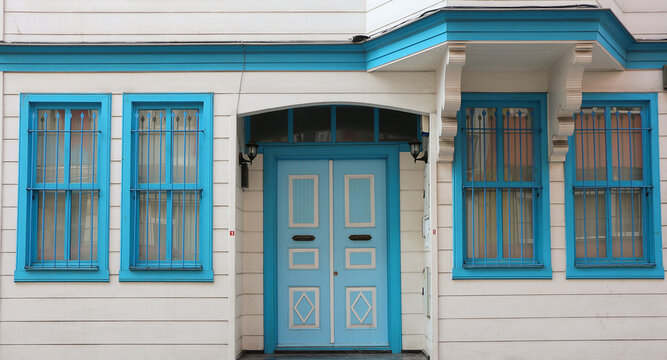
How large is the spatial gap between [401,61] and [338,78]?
70cm

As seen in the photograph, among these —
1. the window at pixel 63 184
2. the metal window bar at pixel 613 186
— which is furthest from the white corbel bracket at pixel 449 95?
the window at pixel 63 184

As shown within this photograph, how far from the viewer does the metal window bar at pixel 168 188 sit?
7.91m

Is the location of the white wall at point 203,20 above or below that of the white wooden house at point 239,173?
above

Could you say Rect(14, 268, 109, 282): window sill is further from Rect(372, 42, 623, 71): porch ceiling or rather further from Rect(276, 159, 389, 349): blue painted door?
Rect(372, 42, 623, 71): porch ceiling

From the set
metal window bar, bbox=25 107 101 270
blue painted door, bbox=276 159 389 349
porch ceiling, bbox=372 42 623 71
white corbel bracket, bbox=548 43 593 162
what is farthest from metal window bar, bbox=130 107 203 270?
white corbel bracket, bbox=548 43 593 162

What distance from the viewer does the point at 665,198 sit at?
789cm

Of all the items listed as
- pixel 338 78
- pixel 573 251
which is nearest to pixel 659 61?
pixel 573 251

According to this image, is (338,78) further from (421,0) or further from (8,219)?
(8,219)

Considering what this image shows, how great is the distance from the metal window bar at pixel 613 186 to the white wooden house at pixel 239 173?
20mm

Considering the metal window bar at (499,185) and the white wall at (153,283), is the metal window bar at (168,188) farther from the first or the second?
the metal window bar at (499,185)

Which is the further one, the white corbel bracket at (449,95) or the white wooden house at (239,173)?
the white wooden house at (239,173)

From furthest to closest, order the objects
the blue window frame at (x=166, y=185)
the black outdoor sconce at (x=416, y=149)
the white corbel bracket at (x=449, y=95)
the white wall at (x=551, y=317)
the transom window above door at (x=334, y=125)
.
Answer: the transom window above door at (x=334, y=125) < the black outdoor sconce at (x=416, y=149) < the blue window frame at (x=166, y=185) < the white wall at (x=551, y=317) < the white corbel bracket at (x=449, y=95)

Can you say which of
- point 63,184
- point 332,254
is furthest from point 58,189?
point 332,254

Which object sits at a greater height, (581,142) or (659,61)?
(659,61)
